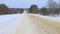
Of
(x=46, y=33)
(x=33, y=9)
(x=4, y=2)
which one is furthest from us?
(x=4, y=2)

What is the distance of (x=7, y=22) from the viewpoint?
0.41 metres

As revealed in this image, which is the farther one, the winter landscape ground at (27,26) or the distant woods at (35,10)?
the distant woods at (35,10)

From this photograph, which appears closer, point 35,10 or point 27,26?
point 27,26

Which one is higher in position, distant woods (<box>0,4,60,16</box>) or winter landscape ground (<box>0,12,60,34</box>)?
winter landscape ground (<box>0,12,60,34</box>)

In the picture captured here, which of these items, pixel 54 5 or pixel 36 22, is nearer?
pixel 36 22

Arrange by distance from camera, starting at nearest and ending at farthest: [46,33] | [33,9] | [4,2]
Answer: [46,33], [33,9], [4,2]

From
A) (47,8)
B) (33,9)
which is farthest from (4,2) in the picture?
(47,8)

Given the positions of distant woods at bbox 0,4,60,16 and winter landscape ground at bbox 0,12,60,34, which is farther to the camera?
distant woods at bbox 0,4,60,16

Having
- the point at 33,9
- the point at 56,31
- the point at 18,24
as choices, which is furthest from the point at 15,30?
the point at 33,9

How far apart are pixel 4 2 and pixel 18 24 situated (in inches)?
82.7

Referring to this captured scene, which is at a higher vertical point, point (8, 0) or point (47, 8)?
point (8, 0)

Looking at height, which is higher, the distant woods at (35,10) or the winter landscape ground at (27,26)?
the winter landscape ground at (27,26)

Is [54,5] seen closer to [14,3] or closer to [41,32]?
[14,3]

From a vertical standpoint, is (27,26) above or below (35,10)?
above
